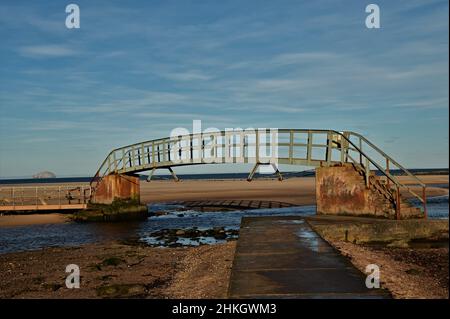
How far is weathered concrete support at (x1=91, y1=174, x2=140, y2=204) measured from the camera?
25.8m

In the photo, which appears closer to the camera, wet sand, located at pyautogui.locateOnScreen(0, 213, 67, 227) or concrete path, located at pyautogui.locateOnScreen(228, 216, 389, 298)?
concrete path, located at pyautogui.locateOnScreen(228, 216, 389, 298)

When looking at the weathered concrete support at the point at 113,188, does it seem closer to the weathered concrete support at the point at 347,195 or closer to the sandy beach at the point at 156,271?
the sandy beach at the point at 156,271

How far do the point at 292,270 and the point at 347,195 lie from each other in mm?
9094

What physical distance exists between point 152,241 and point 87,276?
6.86m

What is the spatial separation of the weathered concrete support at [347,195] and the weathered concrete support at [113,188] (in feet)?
42.8

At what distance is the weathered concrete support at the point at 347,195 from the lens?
592 inches

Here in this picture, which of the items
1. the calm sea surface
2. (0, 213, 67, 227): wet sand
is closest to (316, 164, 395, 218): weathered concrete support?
the calm sea surface

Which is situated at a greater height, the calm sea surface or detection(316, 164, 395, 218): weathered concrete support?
detection(316, 164, 395, 218): weathered concrete support

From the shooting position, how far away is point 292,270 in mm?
7277

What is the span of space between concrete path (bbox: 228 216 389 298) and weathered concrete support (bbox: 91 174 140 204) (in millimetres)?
15781

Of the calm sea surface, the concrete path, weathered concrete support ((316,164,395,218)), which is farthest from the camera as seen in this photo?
the calm sea surface

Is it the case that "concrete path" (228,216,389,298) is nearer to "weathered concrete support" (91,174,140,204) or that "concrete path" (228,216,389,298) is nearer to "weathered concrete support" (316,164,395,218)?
"weathered concrete support" (316,164,395,218)

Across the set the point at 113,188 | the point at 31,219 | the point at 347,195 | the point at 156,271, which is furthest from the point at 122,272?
the point at 31,219

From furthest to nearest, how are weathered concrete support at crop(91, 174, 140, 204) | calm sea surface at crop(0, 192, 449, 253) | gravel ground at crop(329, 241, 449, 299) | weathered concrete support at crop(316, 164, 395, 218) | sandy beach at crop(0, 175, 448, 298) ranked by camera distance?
weathered concrete support at crop(91, 174, 140, 204) → calm sea surface at crop(0, 192, 449, 253) → weathered concrete support at crop(316, 164, 395, 218) → sandy beach at crop(0, 175, 448, 298) → gravel ground at crop(329, 241, 449, 299)
